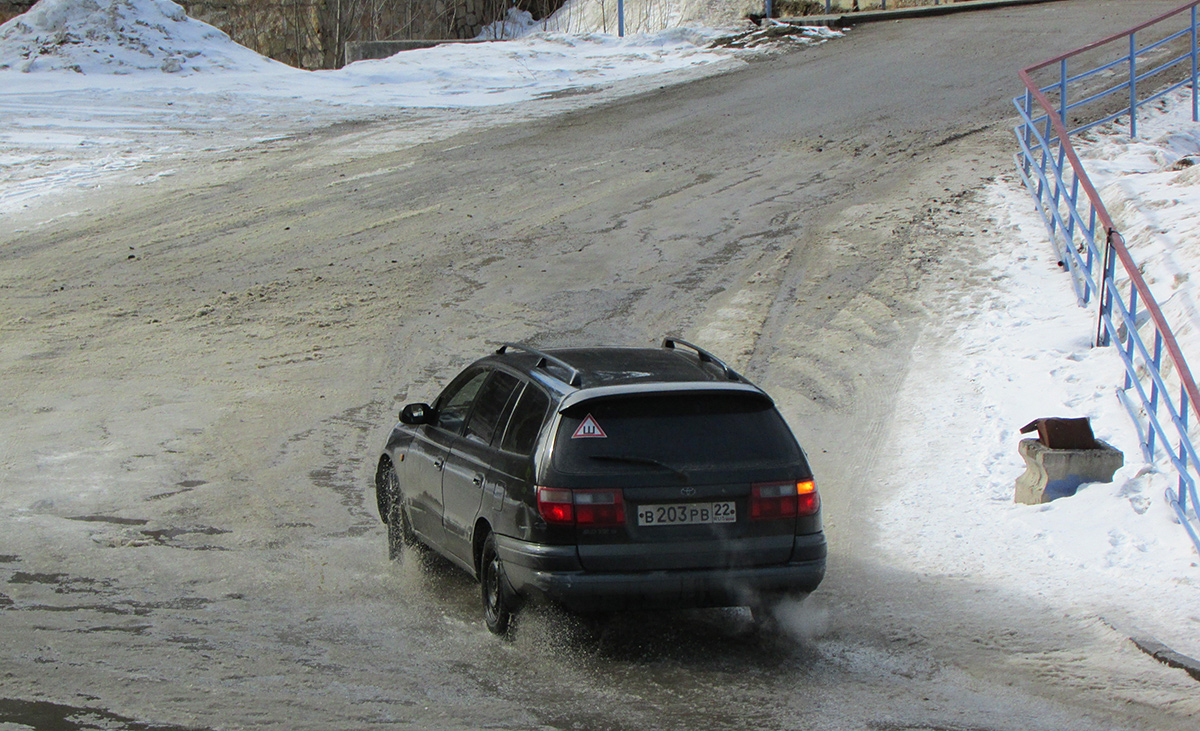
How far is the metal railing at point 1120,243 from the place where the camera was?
26.6ft

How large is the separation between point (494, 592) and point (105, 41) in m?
24.1

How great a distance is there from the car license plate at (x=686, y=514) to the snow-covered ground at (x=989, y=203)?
2421 mm

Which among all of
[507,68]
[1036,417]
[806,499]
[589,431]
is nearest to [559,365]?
[589,431]

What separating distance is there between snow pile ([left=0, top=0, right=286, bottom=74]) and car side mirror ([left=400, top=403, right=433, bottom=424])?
850 inches

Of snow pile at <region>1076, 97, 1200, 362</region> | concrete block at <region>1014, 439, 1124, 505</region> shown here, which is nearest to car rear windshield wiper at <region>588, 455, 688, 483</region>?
concrete block at <region>1014, 439, 1124, 505</region>

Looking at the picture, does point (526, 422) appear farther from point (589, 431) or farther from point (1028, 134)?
point (1028, 134)

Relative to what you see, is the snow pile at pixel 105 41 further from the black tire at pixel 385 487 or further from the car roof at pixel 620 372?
the car roof at pixel 620 372

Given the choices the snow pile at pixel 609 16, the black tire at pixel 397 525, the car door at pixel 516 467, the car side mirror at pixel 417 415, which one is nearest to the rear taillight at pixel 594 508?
the car door at pixel 516 467

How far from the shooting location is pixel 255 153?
21094 mm

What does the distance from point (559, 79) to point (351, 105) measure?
16.2 feet

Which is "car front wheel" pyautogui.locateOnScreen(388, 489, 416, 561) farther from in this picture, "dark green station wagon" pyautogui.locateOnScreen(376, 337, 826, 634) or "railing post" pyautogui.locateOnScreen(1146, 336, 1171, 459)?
"railing post" pyautogui.locateOnScreen(1146, 336, 1171, 459)

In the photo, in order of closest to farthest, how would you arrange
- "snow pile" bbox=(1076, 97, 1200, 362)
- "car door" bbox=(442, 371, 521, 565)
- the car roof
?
the car roof, "car door" bbox=(442, 371, 521, 565), "snow pile" bbox=(1076, 97, 1200, 362)

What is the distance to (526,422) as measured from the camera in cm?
646

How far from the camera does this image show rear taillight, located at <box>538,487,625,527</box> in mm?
5949
